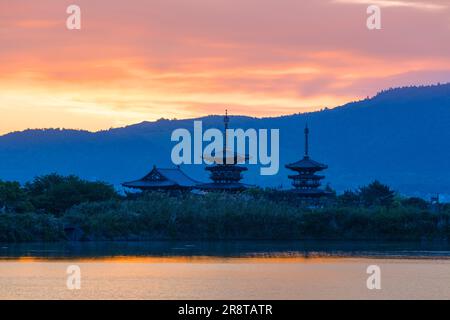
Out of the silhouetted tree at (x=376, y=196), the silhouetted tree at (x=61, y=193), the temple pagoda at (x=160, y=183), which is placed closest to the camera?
the silhouetted tree at (x=61, y=193)

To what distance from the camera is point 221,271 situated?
50000 mm

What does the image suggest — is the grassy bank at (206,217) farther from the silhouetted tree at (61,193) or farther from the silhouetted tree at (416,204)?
the silhouetted tree at (416,204)

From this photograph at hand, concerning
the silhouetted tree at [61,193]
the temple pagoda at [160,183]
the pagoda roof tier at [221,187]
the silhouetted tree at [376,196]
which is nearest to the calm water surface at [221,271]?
the silhouetted tree at [61,193]

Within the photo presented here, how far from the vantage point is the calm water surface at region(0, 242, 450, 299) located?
41.6 metres

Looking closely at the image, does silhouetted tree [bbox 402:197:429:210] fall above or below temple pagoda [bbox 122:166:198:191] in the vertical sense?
below

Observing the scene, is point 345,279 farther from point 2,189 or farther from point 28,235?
point 2,189

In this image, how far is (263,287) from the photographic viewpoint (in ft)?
143

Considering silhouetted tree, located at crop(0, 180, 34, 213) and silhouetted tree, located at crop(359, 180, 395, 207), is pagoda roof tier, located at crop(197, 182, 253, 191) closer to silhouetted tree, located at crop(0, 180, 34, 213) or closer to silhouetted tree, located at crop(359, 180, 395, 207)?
silhouetted tree, located at crop(359, 180, 395, 207)

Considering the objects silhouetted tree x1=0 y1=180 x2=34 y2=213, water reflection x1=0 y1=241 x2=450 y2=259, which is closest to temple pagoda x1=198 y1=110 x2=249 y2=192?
water reflection x1=0 y1=241 x2=450 y2=259

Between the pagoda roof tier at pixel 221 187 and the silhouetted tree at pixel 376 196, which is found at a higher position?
the pagoda roof tier at pixel 221 187

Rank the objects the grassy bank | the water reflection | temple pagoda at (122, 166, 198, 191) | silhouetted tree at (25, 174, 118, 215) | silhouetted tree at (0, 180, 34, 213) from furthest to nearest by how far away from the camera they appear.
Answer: temple pagoda at (122, 166, 198, 191)
silhouetted tree at (25, 174, 118, 215)
the grassy bank
silhouetted tree at (0, 180, 34, 213)
the water reflection

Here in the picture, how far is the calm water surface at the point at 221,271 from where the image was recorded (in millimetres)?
41562
